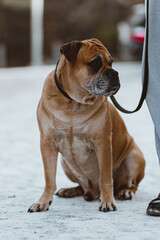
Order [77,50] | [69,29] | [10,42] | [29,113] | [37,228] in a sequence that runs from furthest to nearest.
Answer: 1. [69,29]
2. [10,42]
3. [29,113]
4. [77,50]
5. [37,228]

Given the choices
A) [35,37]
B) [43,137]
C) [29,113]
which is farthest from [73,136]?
[35,37]

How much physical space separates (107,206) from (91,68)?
89cm

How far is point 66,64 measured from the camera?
11.2 feet

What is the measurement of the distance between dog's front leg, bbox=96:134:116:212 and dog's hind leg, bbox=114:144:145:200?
1.15 ft

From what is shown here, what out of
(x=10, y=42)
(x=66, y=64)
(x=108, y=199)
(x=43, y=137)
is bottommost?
(x=10, y=42)

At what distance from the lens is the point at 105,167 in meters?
3.44

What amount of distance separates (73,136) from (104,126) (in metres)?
0.21

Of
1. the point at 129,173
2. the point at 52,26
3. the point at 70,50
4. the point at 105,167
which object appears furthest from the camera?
the point at 52,26

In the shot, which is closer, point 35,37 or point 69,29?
point 35,37

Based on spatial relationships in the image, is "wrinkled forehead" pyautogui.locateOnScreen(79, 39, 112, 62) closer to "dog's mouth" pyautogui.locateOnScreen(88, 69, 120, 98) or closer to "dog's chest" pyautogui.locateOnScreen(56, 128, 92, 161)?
"dog's mouth" pyautogui.locateOnScreen(88, 69, 120, 98)

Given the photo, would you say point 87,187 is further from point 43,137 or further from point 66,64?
point 66,64

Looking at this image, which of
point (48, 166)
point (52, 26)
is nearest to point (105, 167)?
point (48, 166)

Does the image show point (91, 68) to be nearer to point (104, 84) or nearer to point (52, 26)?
point (104, 84)

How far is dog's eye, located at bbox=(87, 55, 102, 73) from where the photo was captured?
334cm
